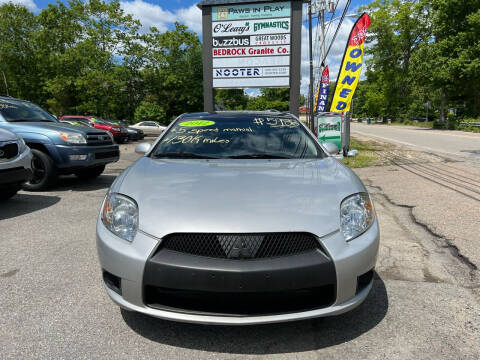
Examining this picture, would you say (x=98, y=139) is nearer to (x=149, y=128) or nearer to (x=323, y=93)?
(x=323, y=93)

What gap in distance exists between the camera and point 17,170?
490 centimetres

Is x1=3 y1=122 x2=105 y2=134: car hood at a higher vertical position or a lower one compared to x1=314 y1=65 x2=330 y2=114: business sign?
lower

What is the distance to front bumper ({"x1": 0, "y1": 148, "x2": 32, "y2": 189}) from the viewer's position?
4.70m

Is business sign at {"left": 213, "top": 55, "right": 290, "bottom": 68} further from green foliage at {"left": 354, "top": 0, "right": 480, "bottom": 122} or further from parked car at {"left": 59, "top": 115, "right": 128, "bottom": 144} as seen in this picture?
green foliage at {"left": 354, "top": 0, "right": 480, "bottom": 122}

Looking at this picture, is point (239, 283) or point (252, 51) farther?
point (252, 51)

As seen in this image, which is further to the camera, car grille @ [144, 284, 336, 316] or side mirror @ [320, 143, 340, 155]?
side mirror @ [320, 143, 340, 155]

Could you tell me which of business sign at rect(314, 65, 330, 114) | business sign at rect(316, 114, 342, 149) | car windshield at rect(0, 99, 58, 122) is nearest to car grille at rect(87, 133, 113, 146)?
car windshield at rect(0, 99, 58, 122)

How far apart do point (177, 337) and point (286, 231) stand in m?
0.97

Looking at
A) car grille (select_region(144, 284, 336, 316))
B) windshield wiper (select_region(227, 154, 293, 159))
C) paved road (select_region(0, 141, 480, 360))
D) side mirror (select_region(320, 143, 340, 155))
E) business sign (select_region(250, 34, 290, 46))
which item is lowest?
paved road (select_region(0, 141, 480, 360))

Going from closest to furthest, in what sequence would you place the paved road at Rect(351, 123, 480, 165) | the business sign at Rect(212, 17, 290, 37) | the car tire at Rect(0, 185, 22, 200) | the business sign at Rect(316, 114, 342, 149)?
the car tire at Rect(0, 185, 22, 200), the business sign at Rect(212, 17, 290, 37), the business sign at Rect(316, 114, 342, 149), the paved road at Rect(351, 123, 480, 165)

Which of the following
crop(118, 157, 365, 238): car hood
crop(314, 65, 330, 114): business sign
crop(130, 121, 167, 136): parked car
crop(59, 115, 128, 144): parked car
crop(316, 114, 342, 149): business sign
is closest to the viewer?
crop(118, 157, 365, 238): car hood

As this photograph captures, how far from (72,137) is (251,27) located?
648 cm

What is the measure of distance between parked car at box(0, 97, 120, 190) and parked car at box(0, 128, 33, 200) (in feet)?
3.13

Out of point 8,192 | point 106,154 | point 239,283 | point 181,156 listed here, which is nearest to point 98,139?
point 106,154
